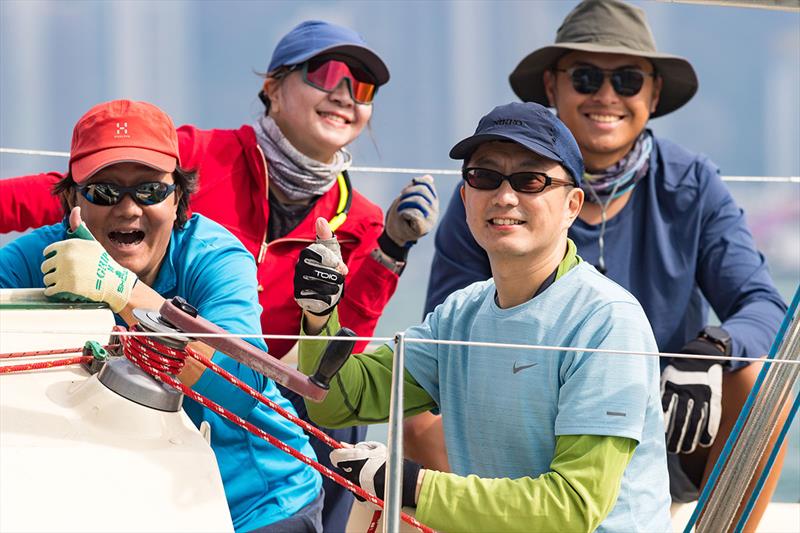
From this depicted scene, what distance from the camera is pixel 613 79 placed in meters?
2.39

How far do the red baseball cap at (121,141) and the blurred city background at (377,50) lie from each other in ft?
8.55

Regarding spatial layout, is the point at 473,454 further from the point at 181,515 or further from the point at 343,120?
the point at 343,120

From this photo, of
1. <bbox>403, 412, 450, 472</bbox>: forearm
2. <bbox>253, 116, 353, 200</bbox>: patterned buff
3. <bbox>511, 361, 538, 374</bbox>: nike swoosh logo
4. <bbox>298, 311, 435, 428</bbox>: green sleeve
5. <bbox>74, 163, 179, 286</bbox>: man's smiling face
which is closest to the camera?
<bbox>511, 361, 538, 374</bbox>: nike swoosh logo

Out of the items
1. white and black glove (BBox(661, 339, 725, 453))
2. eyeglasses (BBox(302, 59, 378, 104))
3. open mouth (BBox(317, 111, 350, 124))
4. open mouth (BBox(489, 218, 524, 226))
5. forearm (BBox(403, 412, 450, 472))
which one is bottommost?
forearm (BBox(403, 412, 450, 472))

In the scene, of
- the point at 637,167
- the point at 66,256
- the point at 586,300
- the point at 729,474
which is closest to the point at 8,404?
the point at 66,256

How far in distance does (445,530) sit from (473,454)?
0.17 m

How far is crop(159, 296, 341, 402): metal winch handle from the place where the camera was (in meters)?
1.38

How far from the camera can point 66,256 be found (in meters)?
1.58

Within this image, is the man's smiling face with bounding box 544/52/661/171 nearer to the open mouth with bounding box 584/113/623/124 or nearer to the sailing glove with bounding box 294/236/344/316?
the open mouth with bounding box 584/113/623/124

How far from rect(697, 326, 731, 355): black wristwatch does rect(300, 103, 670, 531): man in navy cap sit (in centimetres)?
63

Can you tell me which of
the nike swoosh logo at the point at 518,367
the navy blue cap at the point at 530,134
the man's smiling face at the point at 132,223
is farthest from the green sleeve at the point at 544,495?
the man's smiling face at the point at 132,223

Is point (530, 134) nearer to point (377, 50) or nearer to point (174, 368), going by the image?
point (174, 368)

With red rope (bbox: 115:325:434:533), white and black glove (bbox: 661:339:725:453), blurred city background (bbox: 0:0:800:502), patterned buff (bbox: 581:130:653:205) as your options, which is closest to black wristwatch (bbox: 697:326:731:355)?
white and black glove (bbox: 661:339:725:453)

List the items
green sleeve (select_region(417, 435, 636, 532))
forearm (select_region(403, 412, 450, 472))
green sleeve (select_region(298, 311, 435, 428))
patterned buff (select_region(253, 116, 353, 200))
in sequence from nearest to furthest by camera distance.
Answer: green sleeve (select_region(417, 435, 636, 532)), green sleeve (select_region(298, 311, 435, 428)), forearm (select_region(403, 412, 450, 472)), patterned buff (select_region(253, 116, 353, 200))
